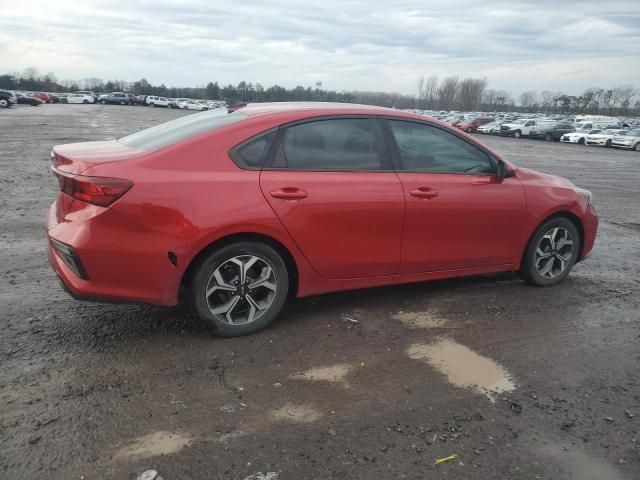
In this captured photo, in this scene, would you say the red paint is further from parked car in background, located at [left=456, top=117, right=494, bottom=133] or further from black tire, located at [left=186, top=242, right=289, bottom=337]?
parked car in background, located at [left=456, top=117, right=494, bottom=133]

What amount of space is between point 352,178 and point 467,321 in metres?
1.50

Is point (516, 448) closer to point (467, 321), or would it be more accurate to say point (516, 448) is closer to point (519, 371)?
point (519, 371)

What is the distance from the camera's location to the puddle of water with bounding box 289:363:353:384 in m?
3.39

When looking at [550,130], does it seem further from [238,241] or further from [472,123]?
[238,241]

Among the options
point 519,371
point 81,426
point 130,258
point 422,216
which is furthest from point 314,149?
point 81,426

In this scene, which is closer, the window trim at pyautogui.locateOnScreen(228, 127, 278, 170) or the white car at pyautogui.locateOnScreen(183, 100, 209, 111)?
the window trim at pyautogui.locateOnScreen(228, 127, 278, 170)

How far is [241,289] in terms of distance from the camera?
151 inches

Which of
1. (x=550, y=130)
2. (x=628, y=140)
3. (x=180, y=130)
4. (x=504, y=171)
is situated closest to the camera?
(x=180, y=130)

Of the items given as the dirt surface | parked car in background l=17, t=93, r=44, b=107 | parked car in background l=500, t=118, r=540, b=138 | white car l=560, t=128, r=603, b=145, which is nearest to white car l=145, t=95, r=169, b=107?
parked car in background l=17, t=93, r=44, b=107

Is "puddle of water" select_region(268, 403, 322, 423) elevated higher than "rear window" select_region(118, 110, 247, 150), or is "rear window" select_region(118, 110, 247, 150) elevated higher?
"rear window" select_region(118, 110, 247, 150)

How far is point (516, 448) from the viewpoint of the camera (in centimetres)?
279

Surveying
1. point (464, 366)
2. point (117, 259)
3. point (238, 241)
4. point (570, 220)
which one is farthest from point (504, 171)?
point (117, 259)

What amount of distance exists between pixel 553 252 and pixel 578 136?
39.5 m

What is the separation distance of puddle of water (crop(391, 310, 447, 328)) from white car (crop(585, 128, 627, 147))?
125 ft
